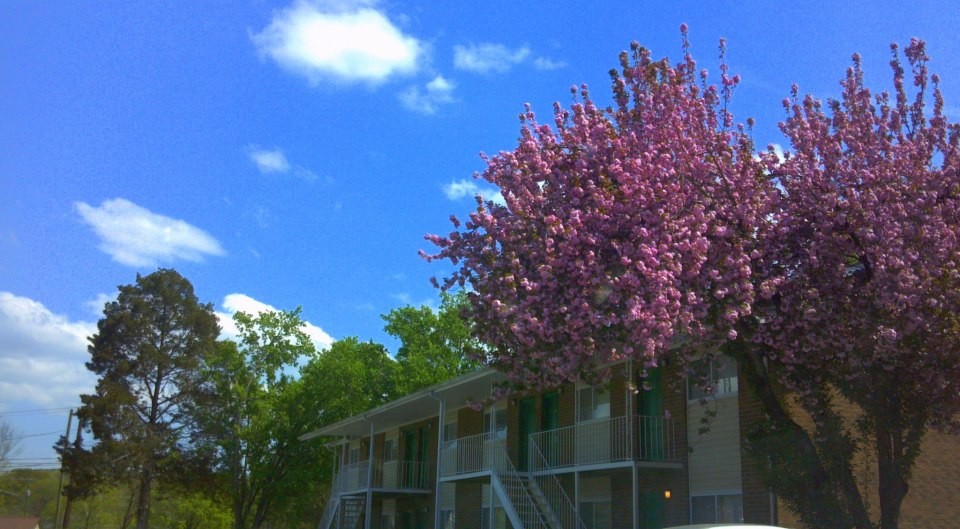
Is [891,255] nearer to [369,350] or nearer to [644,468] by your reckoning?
[644,468]

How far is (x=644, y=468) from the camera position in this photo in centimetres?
1792

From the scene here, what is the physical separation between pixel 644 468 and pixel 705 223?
728 centimetres

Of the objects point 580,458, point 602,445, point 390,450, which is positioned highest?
point 390,450

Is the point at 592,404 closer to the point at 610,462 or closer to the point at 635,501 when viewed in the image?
the point at 610,462

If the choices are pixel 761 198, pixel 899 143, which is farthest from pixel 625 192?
pixel 899 143

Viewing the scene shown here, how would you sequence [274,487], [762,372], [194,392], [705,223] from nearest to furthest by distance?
[705,223], [762,372], [274,487], [194,392]

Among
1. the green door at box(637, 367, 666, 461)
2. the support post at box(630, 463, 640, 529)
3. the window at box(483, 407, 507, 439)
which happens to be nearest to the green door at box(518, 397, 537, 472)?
the window at box(483, 407, 507, 439)

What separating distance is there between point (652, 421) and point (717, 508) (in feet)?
7.91

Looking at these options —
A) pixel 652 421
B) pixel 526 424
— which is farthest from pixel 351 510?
pixel 652 421

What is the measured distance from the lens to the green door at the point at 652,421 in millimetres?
18109

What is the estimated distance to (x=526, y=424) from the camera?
79.9 feet

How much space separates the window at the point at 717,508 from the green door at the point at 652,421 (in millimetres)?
1174

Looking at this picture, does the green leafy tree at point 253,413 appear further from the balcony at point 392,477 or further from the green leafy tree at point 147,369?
the balcony at point 392,477

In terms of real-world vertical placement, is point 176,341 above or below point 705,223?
above
